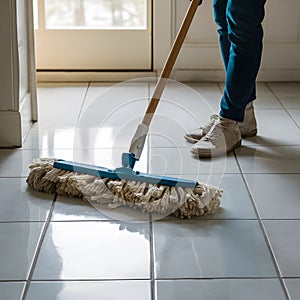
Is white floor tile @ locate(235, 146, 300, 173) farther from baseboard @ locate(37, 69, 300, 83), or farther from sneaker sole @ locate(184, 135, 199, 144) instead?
baseboard @ locate(37, 69, 300, 83)

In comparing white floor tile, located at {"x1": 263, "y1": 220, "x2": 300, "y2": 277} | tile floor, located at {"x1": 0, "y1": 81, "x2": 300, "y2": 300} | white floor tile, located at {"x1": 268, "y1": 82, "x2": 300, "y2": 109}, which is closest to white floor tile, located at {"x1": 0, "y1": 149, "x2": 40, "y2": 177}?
tile floor, located at {"x1": 0, "y1": 81, "x2": 300, "y2": 300}

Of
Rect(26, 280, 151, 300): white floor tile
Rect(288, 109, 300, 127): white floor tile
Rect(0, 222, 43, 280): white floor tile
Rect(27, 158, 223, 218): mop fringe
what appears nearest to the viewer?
Rect(26, 280, 151, 300): white floor tile

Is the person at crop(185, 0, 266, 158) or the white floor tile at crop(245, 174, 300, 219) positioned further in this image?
the person at crop(185, 0, 266, 158)

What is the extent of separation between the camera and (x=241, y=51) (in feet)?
7.26

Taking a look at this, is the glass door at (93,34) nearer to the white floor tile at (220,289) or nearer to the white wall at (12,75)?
the white wall at (12,75)

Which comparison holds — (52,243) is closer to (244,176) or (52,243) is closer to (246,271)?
(246,271)

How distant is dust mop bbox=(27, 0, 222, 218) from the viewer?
1.77 meters

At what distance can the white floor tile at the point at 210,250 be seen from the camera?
4.94 feet

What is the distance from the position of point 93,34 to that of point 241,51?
3.54 feet

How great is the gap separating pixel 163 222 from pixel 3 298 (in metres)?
0.47

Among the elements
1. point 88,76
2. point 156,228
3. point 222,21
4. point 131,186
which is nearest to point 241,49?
point 222,21

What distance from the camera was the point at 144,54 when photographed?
3.19 metres

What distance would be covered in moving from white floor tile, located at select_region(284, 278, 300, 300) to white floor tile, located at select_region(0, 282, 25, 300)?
0.50m

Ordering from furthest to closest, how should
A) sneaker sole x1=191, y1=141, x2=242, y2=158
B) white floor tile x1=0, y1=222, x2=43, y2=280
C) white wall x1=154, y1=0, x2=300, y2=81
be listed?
white wall x1=154, y1=0, x2=300, y2=81, sneaker sole x1=191, y1=141, x2=242, y2=158, white floor tile x1=0, y1=222, x2=43, y2=280
